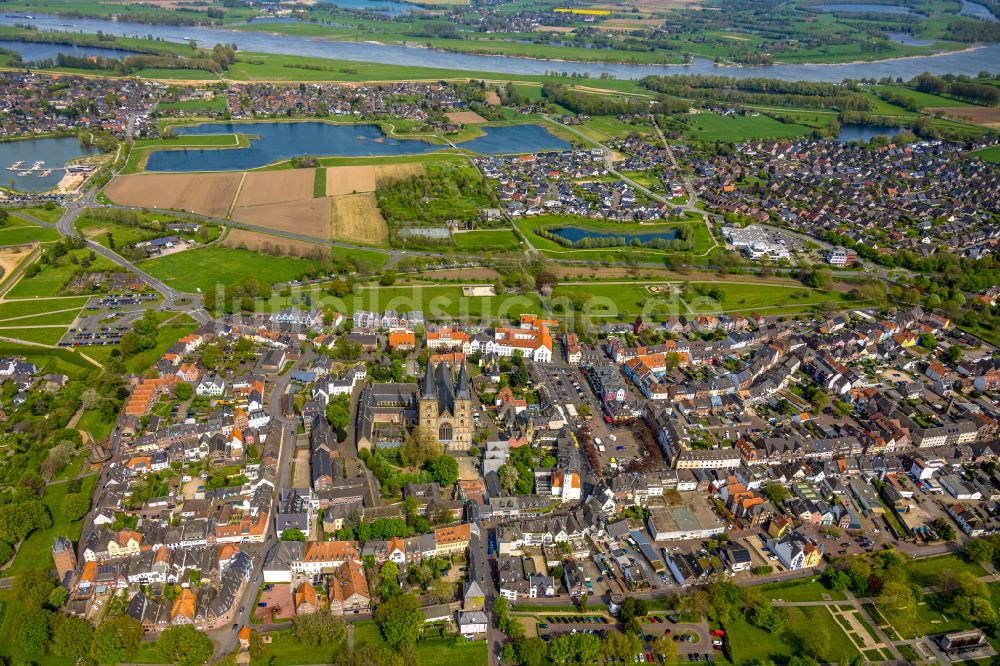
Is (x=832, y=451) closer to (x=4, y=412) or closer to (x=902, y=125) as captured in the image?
(x=4, y=412)

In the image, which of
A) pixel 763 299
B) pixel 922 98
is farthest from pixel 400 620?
pixel 922 98

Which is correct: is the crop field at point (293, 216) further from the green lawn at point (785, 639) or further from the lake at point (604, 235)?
the green lawn at point (785, 639)

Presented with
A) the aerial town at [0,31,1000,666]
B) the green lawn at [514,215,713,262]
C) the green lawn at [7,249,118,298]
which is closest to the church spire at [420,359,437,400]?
the aerial town at [0,31,1000,666]

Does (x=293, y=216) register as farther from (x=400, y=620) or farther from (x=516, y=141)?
(x=400, y=620)

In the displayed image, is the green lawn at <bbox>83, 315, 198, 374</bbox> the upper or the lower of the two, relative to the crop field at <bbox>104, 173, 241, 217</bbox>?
lower

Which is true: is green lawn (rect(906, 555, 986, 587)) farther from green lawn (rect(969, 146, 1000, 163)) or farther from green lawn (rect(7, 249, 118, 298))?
green lawn (rect(969, 146, 1000, 163))

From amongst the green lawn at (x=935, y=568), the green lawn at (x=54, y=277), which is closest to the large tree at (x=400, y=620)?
the green lawn at (x=935, y=568)
